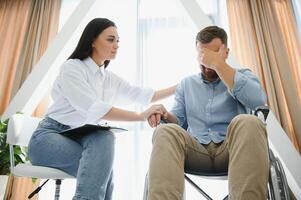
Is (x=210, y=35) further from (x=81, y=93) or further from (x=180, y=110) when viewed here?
(x=81, y=93)

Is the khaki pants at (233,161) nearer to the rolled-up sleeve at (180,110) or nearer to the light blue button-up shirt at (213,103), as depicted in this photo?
the light blue button-up shirt at (213,103)

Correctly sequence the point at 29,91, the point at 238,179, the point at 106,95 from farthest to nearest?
the point at 29,91, the point at 106,95, the point at 238,179

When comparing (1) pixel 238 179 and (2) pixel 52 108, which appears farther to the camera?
(2) pixel 52 108

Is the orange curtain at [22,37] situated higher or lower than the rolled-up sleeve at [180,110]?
higher

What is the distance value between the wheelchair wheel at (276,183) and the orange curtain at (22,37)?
211cm

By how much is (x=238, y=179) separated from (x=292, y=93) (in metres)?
1.72

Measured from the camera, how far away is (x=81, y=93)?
4.03 feet

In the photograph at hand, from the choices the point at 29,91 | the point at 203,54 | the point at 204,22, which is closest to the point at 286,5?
the point at 204,22

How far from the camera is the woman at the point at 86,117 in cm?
106

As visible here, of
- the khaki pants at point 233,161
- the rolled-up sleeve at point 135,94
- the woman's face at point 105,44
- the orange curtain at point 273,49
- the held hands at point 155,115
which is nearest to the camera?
the khaki pants at point 233,161

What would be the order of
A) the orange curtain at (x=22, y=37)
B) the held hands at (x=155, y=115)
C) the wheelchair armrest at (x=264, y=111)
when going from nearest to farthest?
the wheelchair armrest at (x=264, y=111)
the held hands at (x=155, y=115)
the orange curtain at (x=22, y=37)

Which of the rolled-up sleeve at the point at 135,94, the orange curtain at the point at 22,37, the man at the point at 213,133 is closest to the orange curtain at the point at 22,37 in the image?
the orange curtain at the point at 22,37

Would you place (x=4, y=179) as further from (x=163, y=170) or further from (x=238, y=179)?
(x=238, y=179)

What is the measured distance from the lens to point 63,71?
1.31m
